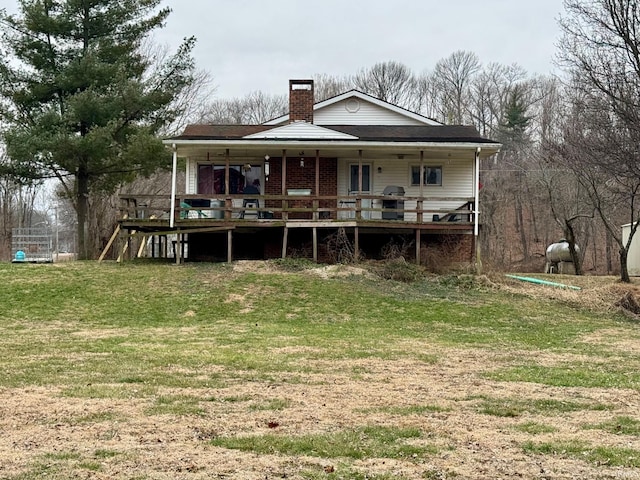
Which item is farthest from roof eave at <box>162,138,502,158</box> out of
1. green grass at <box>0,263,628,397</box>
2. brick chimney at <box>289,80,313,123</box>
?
green grass at <box>0,263,628,397</box>

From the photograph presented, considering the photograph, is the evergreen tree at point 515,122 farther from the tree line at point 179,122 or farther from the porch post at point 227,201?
the porch post at point 227,201

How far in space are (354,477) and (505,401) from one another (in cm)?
301

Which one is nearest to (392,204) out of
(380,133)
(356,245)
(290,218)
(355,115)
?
(356,245)

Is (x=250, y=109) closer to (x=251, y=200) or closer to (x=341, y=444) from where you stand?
(x=251, y=200)

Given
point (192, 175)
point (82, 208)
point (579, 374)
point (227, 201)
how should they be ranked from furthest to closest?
point (82, 208)
point (192, 175)
point (227, 201)
point (579, 374)

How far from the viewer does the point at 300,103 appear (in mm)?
23766

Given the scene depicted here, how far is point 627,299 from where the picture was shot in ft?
57.1

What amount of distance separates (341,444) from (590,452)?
6.06ft

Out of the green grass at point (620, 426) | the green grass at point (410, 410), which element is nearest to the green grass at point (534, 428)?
the green grass at point (620, 426)

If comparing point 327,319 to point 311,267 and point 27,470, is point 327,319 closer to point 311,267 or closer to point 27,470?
point 311,267

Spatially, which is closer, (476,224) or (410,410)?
(410,410)

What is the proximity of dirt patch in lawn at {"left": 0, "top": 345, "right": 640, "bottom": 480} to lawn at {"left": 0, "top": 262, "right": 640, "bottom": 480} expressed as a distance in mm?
21

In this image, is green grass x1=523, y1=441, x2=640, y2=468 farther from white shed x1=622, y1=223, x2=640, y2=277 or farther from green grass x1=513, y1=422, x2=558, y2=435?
white shed x1=622, y1=223, x2=640, y2=277

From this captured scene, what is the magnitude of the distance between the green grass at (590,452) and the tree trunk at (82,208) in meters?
24.9
